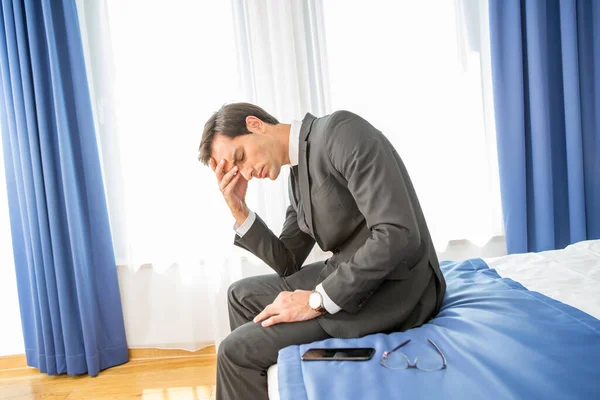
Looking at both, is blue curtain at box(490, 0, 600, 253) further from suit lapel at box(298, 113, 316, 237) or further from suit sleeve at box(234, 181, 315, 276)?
suit lapel at box(298, 113, 316, 237)

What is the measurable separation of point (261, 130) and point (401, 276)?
1.93ft

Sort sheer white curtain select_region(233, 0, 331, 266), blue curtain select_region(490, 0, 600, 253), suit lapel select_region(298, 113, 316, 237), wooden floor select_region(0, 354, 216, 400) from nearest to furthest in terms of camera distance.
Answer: suit lapel select_region(298, 113, 316, 237)
wooden floor select_region(0, 354, 216, 400)
blue curtain select_region(490, 0, 600, 253)
sheer white curtain select_region(233, 0, 331, 266)

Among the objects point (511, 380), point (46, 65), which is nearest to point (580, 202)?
point (511, 380)

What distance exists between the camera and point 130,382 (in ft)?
8.41

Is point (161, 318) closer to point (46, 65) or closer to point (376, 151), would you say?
point (46, 65)

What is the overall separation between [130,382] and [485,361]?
1.99 meters

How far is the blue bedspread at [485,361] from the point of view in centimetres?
97

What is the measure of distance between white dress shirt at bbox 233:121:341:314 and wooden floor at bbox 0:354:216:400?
3.01 feet

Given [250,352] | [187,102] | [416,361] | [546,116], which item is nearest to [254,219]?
[250,352]

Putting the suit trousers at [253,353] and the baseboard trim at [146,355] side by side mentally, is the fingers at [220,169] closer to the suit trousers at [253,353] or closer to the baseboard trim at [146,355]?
the suit trousers at [253,353]

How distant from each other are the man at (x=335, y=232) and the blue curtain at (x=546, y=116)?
1356 mm

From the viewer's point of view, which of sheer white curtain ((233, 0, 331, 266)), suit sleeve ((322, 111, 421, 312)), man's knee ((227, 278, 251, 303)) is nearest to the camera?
suit sleeve ((322, 111, 421, 312))

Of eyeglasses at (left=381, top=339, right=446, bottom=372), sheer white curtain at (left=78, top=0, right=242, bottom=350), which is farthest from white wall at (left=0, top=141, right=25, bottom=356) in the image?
eyeglasses at (left=381, top=339, right=446, bottom=372)

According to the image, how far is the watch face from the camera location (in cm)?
137
